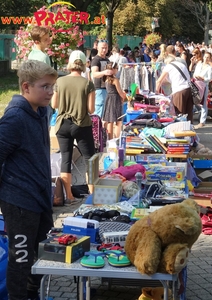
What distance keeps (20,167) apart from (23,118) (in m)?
0.31

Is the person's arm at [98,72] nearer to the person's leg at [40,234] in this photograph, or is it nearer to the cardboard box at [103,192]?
the cardboard box at [103,192]

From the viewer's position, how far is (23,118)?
12.7 ft

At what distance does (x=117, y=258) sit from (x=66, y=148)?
12.1 feet

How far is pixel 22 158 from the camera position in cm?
390

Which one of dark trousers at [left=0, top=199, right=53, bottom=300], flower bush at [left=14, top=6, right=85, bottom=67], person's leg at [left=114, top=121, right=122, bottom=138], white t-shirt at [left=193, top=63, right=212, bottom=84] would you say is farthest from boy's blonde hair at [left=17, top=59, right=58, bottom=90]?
white t-shirt at [left=193, top=63, right=212, bottom=84]

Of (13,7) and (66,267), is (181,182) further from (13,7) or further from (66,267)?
(13,7)

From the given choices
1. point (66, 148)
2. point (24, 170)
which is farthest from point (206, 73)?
point (24, 170)

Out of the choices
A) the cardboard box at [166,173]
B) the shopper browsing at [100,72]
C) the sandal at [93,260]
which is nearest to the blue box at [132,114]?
the shopper browsing at [100,72]

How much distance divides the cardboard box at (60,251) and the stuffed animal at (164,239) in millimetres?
292

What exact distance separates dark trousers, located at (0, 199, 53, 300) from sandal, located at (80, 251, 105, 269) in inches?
17.1

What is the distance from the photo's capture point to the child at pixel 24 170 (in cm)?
386

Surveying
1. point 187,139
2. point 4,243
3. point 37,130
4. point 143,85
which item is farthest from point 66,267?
point 143,85

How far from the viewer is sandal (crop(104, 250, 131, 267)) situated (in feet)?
11.9

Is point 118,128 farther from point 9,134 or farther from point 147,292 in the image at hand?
point 9,134
